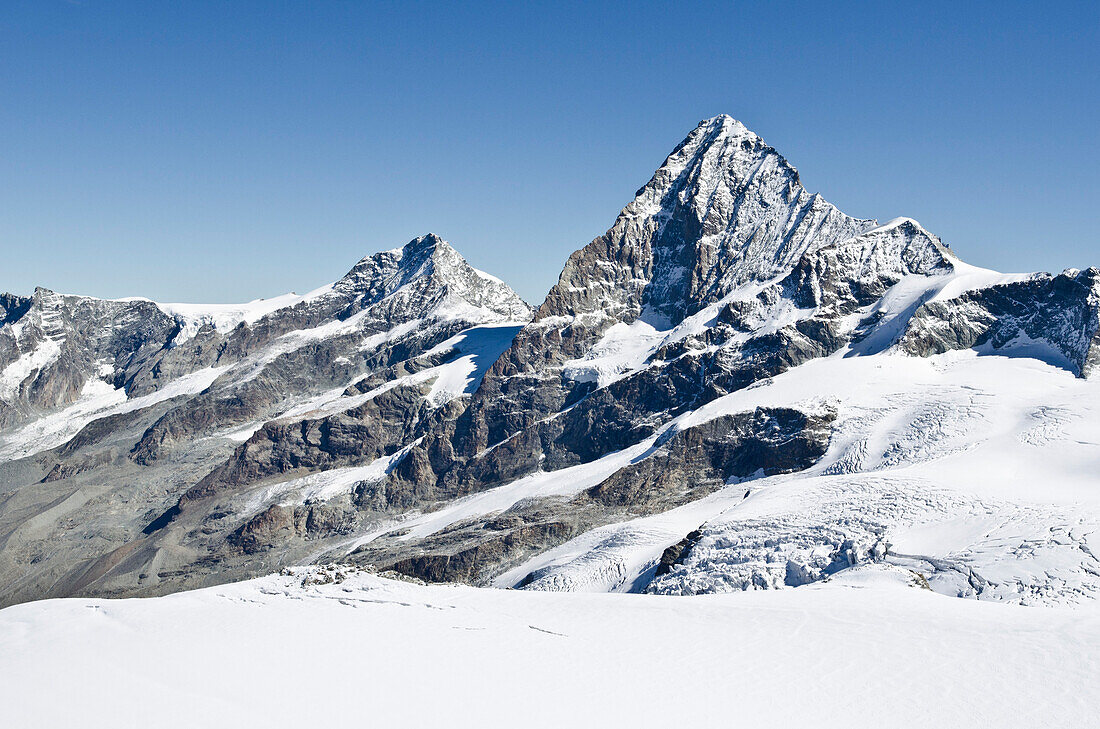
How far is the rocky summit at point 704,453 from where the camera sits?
234 feet

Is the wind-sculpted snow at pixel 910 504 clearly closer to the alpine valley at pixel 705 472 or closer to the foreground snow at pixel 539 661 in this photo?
the alpine valley at pixel 705 472

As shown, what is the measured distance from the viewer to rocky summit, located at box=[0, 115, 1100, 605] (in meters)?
71.2

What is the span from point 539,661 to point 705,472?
326 feet

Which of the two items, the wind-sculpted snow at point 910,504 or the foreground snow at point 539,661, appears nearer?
the foreground snow at point 539,661

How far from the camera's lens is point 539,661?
28.3 metres

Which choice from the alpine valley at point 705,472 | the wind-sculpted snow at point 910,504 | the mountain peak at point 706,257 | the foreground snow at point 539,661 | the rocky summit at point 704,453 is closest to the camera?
the foreground snow at point 539,661

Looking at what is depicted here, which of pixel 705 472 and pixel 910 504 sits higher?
pixel 705 472

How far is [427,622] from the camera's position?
32656mm

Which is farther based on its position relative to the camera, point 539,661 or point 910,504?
point 910,504

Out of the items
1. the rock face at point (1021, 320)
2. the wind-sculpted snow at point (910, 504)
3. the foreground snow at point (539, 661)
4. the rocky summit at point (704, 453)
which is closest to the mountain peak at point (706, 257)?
the rocky summit at point (704, 453)

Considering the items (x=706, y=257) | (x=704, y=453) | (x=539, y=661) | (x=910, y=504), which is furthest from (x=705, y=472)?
(x=539, y=661)

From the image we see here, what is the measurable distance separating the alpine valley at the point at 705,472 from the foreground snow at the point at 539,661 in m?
0.45

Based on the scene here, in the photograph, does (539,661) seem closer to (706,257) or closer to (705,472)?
(705,472)

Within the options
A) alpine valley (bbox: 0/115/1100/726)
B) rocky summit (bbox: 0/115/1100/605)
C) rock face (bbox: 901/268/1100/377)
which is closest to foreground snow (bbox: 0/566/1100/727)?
alpine valley (bbox: 0/115/1100/726)
